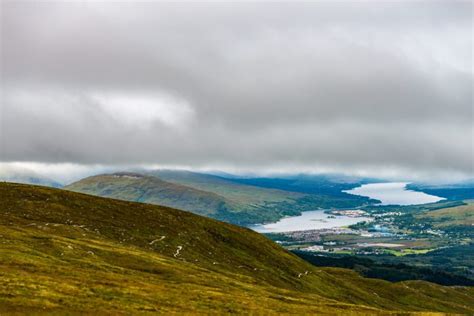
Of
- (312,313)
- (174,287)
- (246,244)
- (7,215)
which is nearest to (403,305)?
(246,244)

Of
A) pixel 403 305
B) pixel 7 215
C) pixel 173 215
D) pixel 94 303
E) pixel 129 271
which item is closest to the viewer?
pixel 94 303

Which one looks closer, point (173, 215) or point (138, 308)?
point (138, 308)

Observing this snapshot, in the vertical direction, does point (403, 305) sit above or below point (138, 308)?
below

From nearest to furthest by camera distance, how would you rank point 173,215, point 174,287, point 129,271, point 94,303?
point 94,303, point 174,287, point 129,271, point 173,215

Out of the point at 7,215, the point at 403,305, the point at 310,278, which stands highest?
the point at 7,215

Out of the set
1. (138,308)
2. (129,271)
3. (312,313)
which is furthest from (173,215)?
(138,308)

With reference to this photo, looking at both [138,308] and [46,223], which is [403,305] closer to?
[46,223]
